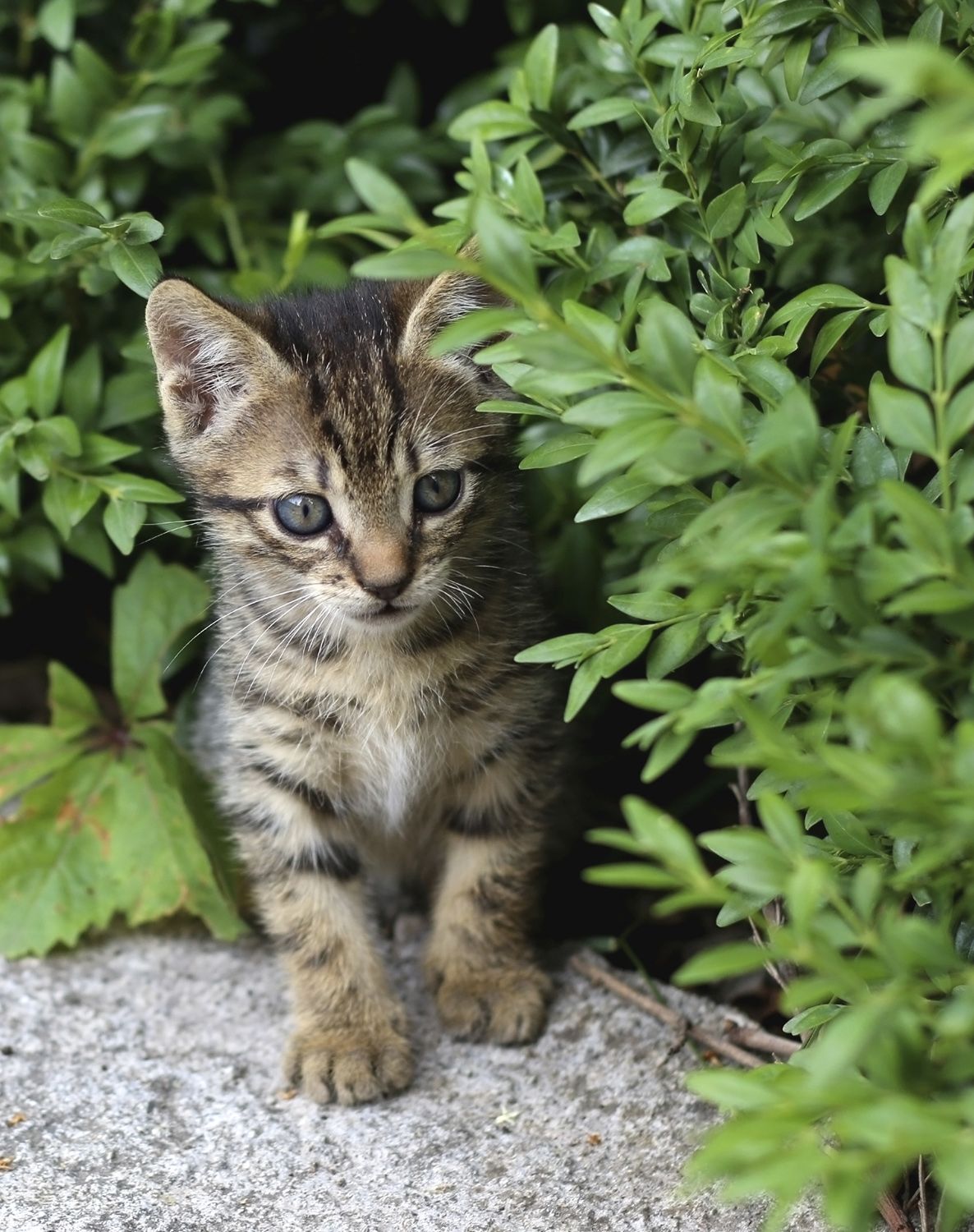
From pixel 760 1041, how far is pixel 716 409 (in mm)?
1561

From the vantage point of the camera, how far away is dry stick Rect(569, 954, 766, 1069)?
9.41 feet

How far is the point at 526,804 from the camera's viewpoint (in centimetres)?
330

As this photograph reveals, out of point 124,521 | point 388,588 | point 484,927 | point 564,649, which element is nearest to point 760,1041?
point 484,927

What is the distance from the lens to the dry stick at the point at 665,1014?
2.87 metres

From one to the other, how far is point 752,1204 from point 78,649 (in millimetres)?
2930

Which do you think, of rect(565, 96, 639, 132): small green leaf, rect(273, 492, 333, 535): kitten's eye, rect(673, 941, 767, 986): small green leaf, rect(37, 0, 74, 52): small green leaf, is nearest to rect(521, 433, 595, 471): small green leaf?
rect(273, 492, 333, 535): kitten's eye

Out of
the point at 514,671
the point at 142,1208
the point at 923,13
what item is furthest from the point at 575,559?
the point at 142,1208

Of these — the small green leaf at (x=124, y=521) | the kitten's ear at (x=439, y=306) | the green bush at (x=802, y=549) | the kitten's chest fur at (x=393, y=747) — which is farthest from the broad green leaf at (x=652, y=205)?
the small green leaf at (x=124, y=521)

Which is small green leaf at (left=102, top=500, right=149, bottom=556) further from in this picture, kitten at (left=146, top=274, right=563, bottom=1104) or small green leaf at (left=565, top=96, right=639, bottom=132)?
small green leaf at (left=565, top=96, right=639, bottom=132)

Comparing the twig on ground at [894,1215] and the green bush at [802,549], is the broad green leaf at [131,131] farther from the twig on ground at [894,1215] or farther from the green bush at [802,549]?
the twig on ground at [894,1215]

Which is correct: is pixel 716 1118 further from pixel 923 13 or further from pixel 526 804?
pixel 923 13

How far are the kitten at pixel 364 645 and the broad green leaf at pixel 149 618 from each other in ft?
1.16

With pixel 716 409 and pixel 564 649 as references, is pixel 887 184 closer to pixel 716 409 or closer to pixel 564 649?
pixel 716 409

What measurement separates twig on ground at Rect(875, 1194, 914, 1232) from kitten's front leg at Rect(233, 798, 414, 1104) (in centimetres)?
106
